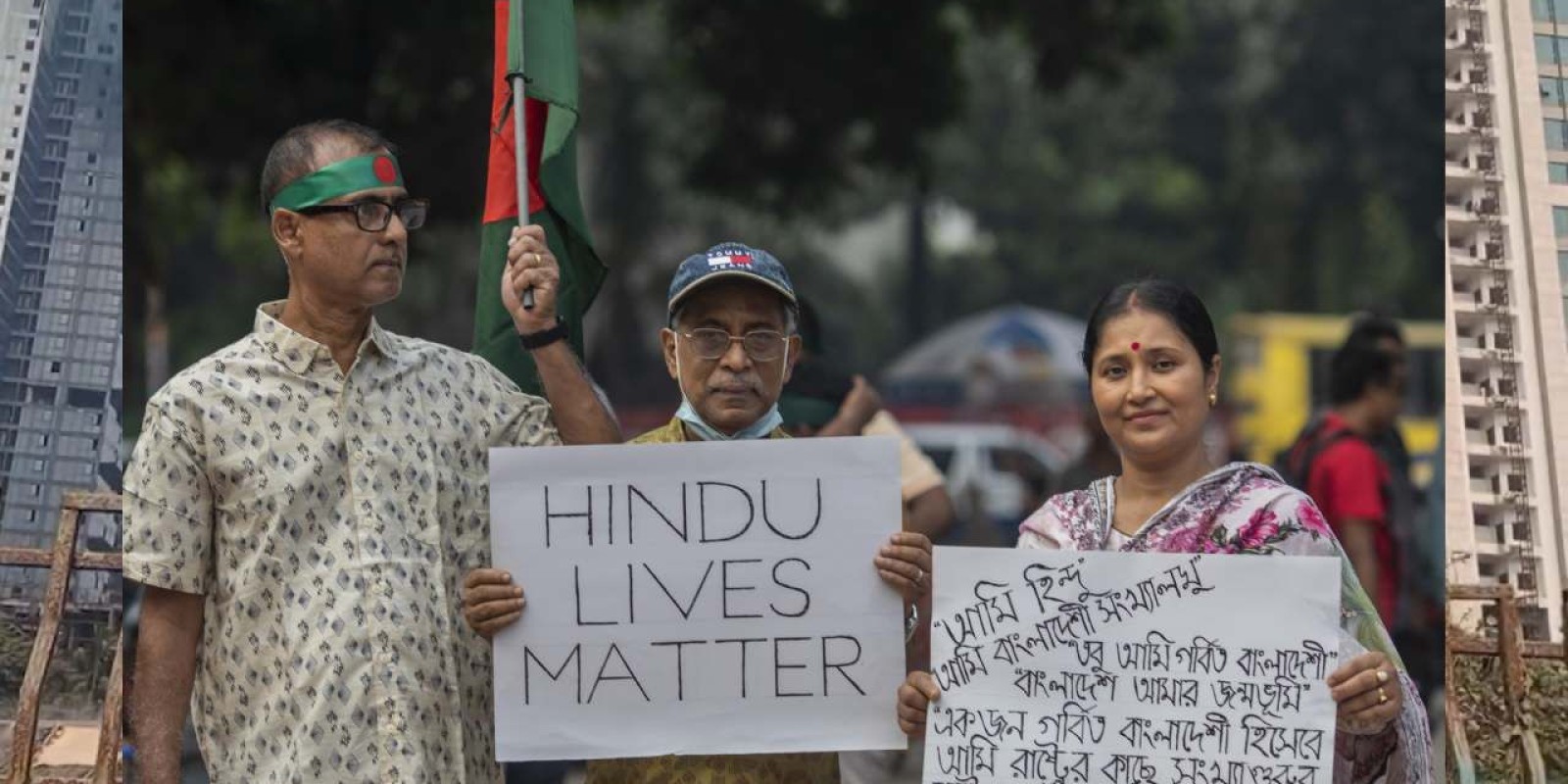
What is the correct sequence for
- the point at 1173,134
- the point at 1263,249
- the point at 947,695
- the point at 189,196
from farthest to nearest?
the point at 1173,134, the point at 1263,249, the point at 189,196, the point at 947,695

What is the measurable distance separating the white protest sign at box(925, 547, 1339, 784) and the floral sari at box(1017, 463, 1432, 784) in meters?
0.05

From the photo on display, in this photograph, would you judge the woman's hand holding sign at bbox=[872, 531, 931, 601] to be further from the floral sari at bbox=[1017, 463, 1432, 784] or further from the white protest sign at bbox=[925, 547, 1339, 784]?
the floral sari at bbox=[1017, 463, 1432, 784]

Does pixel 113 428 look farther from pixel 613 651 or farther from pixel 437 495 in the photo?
pixel 613 651

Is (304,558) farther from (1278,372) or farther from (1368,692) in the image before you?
(1278,372)

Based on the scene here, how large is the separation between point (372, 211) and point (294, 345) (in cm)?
27

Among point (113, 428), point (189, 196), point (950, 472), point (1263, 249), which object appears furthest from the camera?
point (1263, 249)

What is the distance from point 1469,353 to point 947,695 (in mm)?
1355

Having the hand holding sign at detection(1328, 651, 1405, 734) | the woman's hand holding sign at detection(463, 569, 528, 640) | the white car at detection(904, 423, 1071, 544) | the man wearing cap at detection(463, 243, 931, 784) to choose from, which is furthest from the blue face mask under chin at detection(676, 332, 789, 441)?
the white car at detection(904, 423, 1071, 544)

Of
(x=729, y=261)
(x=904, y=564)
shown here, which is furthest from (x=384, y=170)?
(x=904, y=564)

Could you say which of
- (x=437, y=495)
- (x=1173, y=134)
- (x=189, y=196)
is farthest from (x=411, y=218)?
(x=1173, y=134)

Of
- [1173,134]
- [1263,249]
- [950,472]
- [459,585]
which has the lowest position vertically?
[459,585]

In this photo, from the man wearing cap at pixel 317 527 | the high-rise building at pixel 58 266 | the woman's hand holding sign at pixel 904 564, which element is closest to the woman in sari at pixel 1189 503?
the woman's hand holding sign at pixel 904 564

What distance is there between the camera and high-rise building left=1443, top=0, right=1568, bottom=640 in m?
4.21

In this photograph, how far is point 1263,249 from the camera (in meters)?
36.1
